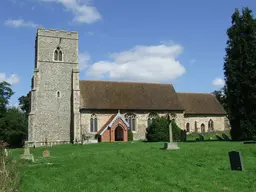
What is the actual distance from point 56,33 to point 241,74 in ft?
75.4

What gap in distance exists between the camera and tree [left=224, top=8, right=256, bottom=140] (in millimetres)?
28203

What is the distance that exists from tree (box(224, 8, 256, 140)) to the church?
11.5m

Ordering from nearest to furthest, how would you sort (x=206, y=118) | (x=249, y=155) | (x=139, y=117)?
(x=249, y=155)
(x=139, y=117)
(x=206, y=118)

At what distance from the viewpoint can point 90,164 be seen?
523 inches

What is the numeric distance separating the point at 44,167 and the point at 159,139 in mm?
19739

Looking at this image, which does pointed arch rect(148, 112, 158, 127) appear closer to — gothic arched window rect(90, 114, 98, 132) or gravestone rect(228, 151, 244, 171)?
gothic arched window rect(90, 114, 98, 132)

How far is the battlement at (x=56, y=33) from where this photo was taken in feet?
123

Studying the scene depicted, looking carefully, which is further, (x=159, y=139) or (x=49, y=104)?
(x=49, y=104)

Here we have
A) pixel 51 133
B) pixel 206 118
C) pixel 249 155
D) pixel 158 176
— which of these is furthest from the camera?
pixel 206 118

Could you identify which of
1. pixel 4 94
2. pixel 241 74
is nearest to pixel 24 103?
pixel 4 94

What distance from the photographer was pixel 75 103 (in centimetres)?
3603

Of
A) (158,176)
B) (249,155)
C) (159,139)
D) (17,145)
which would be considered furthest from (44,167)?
(17,145)

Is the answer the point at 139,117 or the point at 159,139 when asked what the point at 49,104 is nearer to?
the point at 139,117

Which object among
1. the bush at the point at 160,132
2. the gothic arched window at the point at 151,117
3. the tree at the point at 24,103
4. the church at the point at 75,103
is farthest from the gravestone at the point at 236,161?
the tree at the point at 24,103
